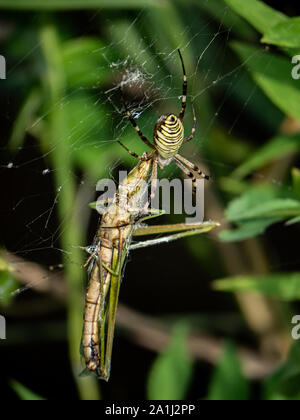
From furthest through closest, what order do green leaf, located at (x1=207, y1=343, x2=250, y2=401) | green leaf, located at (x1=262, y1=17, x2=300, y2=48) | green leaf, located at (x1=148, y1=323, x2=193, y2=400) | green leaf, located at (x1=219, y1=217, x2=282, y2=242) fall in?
green leaf, located at (x1=148, y1=323, x2=193, y2=400), green leaf, located at (x1=207, y1=343, x2=250, y2=401), green leaf, located at (x1=219, y1=217, x2=282, y2=242), green leaf, located at (x1=262, y1=17, x2=300, y2=48)

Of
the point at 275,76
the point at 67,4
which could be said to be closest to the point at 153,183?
the point at 275,76

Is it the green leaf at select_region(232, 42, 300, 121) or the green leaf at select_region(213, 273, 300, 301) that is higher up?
the green leaf at select_region(232, 42, 300, 121)

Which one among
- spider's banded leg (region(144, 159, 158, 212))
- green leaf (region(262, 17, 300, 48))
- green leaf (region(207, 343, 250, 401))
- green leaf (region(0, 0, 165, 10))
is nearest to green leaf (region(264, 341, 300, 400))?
green leaf (region(207, 343, 250, 401))

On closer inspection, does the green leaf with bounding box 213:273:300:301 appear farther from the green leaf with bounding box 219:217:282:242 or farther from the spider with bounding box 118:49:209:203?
the spider with bounding box 118:49:209:203

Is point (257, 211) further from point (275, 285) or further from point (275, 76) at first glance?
point (275, 76)

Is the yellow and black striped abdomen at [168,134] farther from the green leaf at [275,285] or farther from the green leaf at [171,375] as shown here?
the green leaf at [171,375]

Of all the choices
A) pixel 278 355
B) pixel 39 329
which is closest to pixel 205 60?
pixel 278 355
